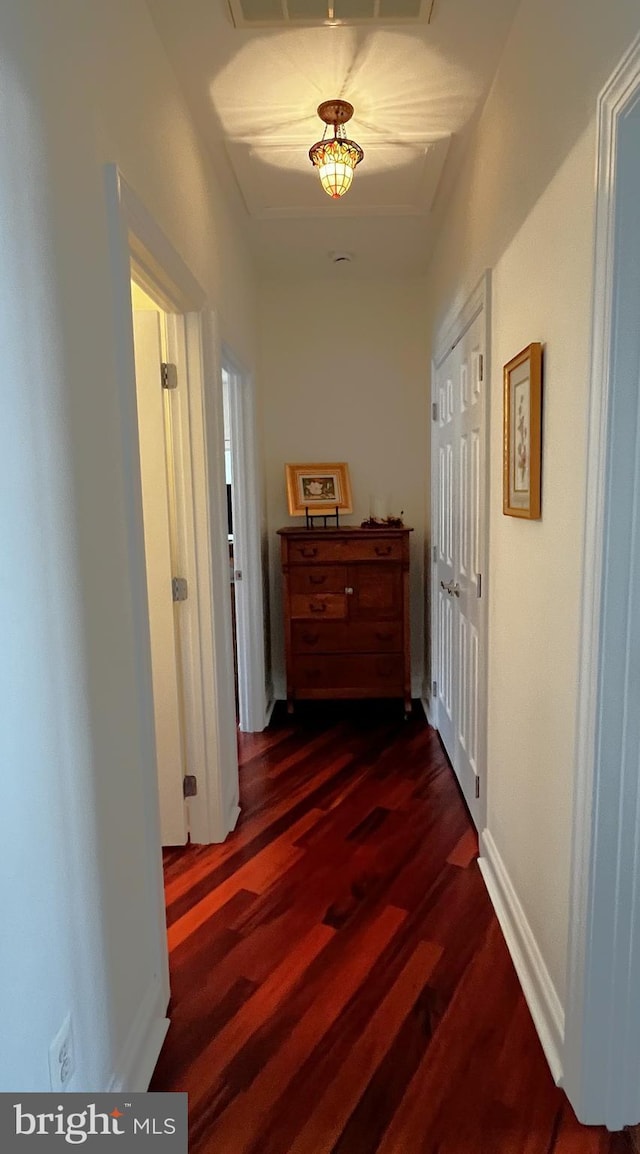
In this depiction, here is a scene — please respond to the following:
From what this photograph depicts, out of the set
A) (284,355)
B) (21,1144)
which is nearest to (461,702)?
(21,1144)

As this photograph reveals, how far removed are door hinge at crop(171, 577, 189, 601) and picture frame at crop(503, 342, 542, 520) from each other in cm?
112

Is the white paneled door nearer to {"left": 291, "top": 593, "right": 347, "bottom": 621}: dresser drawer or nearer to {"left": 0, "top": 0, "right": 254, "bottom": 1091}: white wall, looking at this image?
{"left": 291, "top": 593, "right": 347, "bottom": 621}: dresser drawer

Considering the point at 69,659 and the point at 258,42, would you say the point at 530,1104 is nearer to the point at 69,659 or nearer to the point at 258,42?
the point at 69,659

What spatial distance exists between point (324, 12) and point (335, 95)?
0.37m

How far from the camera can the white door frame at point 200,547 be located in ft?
4.95

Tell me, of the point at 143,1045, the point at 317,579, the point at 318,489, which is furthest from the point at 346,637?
the point at 143,1045

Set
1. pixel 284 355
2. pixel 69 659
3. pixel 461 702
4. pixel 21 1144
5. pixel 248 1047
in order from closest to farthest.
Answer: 1. pixel 21 1144
2. pixel 69 659
3. pixel 248 1047
4. pixel 461 702
5. pixel 284 355

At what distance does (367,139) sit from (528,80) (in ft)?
2.74

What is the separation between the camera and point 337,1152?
1.29 m

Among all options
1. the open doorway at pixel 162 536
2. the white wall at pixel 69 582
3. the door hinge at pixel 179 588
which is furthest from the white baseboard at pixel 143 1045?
the door hinge at pixel 179 588

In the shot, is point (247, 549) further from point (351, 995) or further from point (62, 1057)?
point (62, 1057)

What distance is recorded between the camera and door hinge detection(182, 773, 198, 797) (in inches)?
92.4

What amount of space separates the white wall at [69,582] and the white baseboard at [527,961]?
0.96m

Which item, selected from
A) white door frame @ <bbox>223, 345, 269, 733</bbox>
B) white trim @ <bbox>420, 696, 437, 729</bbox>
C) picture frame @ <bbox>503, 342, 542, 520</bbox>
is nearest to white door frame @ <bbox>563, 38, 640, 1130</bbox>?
picture frame @ <bbox>503, 342, 542, 520</bbox>
